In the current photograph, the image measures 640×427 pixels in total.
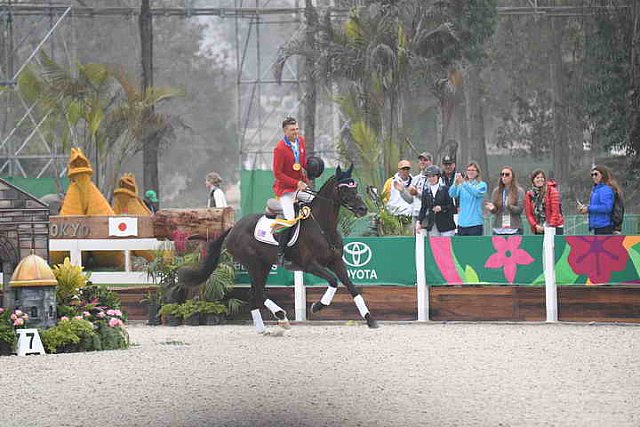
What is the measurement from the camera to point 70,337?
51.2ft

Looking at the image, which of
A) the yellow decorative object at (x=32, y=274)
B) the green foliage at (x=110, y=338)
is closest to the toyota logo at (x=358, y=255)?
the green foliage at (x=110, y=338)

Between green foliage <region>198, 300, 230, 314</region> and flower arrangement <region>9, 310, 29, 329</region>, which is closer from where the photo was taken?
flower arrangement <region>9, 310, 29, 329</region>

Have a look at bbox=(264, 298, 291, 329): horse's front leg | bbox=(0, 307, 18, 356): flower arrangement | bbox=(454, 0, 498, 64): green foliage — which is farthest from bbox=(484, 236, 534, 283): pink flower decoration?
bbox=(454, 0, 498, 64): green foliage

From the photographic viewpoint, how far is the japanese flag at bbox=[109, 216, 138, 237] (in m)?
22.2

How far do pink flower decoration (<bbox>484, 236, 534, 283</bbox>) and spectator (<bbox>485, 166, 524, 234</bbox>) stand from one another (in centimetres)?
66

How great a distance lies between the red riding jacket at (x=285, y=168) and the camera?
17.9 m

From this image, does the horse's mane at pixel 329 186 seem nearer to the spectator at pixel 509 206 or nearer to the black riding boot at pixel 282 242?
the black riding boot at pixel 282 242

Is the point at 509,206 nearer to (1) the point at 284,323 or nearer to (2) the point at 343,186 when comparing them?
(2) the point at 343,186

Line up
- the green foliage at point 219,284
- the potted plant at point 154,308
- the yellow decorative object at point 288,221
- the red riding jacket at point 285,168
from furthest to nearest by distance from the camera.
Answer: the potted plant at point 154,308
the green foliage at point 219,284
the yellow decorative object at point 288,221
the red riding jacket at point 285,168

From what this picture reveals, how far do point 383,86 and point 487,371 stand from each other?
26.4 m

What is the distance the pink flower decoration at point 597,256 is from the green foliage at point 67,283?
6.57 metres

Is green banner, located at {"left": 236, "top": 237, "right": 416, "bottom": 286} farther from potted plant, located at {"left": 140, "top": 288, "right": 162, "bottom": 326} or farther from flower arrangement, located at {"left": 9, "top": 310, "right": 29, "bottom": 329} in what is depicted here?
flower arrangement, located at {"left": 9, "top": 310, "right": 29, "bottom": 329}

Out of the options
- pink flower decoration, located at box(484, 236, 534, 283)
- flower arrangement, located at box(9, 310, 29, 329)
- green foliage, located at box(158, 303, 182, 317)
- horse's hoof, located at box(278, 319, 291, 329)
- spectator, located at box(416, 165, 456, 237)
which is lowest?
horse's hoof, located at box(278, 319, 291, 329)

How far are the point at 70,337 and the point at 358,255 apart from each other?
5.48m
